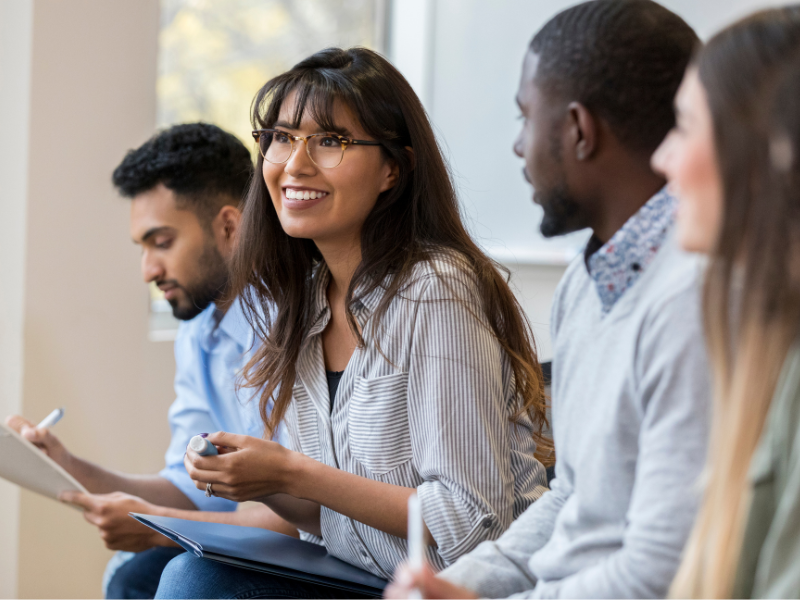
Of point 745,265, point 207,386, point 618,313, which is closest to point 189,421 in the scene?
point 207,386

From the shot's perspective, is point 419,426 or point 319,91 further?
point 319,91

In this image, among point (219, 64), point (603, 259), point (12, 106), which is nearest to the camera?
point (603, 259)

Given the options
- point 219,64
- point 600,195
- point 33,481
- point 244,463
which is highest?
point 219,64

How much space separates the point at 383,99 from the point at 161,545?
37.5 inches

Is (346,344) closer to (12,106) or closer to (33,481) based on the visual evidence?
(33,481)

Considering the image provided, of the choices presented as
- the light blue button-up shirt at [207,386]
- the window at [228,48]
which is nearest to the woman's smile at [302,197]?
the light blue button-up shirt at [207,386]

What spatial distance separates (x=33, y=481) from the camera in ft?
4.49

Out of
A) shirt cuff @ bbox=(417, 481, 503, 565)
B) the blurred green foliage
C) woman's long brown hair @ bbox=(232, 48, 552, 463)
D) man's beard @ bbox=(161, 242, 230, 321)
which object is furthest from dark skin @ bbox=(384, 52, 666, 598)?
the blurred green foliage

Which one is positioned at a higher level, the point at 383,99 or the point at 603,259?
the point at 383,99

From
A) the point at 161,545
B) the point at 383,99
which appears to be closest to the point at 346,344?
the point at 383,99

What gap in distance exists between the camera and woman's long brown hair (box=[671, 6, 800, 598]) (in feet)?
1.91

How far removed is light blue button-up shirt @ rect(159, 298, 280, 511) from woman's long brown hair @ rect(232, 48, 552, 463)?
9.9 inches

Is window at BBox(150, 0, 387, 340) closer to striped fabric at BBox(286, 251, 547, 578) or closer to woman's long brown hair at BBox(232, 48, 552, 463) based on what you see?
woman's long brown hair at BBox(232, 48, 552, 463)

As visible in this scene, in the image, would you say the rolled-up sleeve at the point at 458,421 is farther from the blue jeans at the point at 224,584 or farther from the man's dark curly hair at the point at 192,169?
the man's dark curly hair at the point at 192,169
